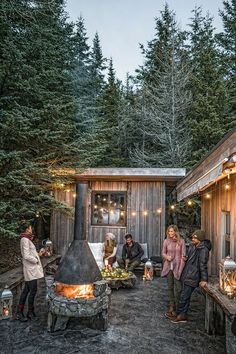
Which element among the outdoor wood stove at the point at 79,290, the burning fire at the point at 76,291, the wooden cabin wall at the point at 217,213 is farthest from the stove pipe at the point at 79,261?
the wooden cabin wall at the point at 217,213

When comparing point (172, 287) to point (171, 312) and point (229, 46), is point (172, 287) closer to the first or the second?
point (171, 312)

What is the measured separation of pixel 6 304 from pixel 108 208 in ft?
18.3

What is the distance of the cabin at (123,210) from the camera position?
9875mm

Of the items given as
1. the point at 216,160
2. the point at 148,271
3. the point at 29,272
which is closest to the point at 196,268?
the point at 216,160

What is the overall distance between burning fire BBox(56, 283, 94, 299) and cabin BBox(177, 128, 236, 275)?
2671 millimetres

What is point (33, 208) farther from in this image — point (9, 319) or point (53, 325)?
point (53, 325)

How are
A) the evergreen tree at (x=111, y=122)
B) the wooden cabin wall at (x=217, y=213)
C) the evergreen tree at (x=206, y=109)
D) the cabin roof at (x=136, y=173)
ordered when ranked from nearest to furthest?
the wooden cabin wall at (x=217, y=213), the cabin roof at (x=136, y=173), the evergreen tree at (x=206, y=109), the evergreen tree at (x=111, y=122)

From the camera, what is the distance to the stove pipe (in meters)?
4.83

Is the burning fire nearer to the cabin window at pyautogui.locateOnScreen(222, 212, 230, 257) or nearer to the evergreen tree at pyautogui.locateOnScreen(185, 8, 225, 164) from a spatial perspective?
the cabin window at pyautogui.locateOnScreen(222, 212, 230, 257)

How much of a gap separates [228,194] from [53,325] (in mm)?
4032

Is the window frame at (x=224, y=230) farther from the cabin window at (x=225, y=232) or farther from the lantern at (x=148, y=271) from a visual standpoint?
the lantern at (x=148, y=271)

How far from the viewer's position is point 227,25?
1959 cm

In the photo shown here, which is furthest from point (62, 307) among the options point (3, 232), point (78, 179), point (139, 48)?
point (139, 48)

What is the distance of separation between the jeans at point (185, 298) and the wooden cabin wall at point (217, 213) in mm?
1027
